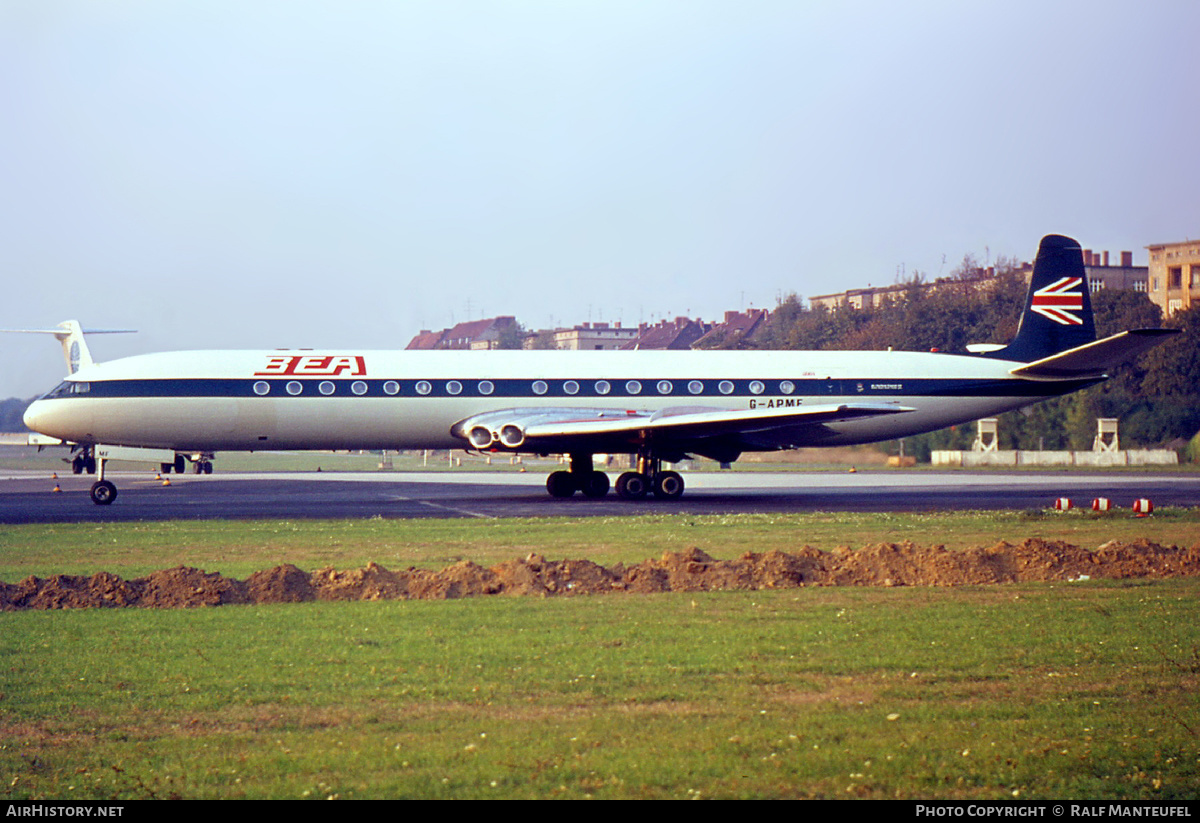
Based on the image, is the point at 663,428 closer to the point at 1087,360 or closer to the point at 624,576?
the point at 1087,360

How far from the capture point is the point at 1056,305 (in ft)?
109

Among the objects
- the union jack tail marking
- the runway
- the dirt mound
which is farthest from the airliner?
the dirt mound

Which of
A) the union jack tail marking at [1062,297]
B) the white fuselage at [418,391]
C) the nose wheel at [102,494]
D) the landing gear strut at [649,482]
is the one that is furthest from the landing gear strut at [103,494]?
the union jack tail marking at [1062,297]

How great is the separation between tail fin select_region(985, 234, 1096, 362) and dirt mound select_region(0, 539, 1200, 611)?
60.4 feet

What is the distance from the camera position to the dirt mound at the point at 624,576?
1225 centimetres

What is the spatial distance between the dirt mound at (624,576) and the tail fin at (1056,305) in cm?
1841

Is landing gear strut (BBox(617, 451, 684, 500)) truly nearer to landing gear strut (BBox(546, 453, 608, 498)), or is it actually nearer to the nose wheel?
landing gear strut (BBox(546, 453, 608, 498))

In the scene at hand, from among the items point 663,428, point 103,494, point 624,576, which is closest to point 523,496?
point 663,428

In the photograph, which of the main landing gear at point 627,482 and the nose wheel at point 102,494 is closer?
the nose wheel at point 102,494

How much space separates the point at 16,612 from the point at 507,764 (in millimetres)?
7547

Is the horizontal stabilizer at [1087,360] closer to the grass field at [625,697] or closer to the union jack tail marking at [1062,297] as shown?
the union jack tail marking at [1062,297]

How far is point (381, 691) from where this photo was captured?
8.16m

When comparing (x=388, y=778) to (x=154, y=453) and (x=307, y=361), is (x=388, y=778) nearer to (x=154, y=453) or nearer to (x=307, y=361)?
(x=307, y=361)

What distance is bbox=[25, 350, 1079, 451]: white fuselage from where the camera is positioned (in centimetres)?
2862
